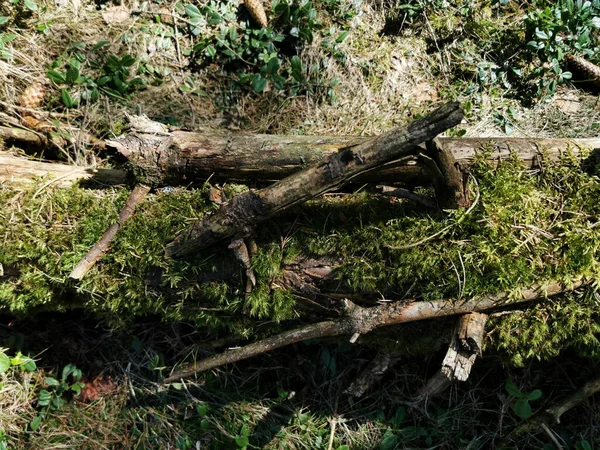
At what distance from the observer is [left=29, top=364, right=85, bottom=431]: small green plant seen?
3.38 metres

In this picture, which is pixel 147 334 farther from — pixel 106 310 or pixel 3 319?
pixel 3 319

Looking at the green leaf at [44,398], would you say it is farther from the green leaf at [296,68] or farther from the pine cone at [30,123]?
the green leaf at [296,68]

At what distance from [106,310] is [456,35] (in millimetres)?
3524

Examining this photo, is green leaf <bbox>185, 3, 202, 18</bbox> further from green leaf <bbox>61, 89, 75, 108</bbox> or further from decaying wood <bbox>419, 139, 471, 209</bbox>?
decaying wood <bbox>419, 139, 471, 209</bbox>

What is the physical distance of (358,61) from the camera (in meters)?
3.85

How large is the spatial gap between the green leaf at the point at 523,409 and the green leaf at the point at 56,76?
161 inches

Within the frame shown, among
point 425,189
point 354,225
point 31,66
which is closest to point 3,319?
point 31,66

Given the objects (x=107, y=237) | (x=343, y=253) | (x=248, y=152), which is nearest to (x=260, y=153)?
(x=248, y=152)

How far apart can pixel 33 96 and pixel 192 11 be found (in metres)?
1.45

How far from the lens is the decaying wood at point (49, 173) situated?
3.04 metres

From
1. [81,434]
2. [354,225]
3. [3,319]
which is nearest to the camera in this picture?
[354,225]

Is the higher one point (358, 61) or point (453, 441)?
point (358, 61)

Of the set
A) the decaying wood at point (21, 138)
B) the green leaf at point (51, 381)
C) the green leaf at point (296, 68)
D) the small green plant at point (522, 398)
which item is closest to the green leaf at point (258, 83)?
the green leaf at point (296, 68)

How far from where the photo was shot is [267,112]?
3.81m
